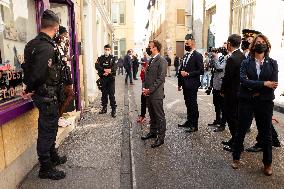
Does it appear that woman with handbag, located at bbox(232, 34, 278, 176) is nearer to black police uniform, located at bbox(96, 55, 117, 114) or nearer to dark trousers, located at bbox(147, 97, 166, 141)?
dark trousers, located at bbox(147, 97, 166, 141)

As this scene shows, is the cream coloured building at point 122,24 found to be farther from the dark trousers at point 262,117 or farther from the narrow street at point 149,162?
the dark trousers at point 262,117

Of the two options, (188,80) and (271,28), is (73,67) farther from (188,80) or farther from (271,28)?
(271,28)

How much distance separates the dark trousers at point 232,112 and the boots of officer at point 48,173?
3.14m

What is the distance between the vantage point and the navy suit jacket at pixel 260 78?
14.9 ft

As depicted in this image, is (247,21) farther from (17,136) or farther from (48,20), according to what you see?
(17,136)

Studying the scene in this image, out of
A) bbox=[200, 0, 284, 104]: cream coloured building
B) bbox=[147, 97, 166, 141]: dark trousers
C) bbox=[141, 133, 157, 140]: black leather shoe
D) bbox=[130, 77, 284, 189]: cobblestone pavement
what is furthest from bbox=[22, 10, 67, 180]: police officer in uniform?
bbox=[200, 0, 284, 104]: cream coloured building

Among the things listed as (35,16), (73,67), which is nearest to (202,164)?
(35,16)

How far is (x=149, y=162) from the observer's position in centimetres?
520

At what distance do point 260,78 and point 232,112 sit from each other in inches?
58.2

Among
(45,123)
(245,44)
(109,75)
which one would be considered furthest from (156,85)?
(109,75)

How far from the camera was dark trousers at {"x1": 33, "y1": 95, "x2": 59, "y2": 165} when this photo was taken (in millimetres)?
4203

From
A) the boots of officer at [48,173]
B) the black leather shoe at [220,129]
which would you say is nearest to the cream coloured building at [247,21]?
the black leather shoe at [220,129]

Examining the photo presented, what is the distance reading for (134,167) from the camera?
4.96 meters

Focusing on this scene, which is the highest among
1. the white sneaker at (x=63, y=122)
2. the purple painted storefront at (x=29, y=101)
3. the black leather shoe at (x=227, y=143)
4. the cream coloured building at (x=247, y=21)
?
the cream coloured building at (x=247, y=21)
